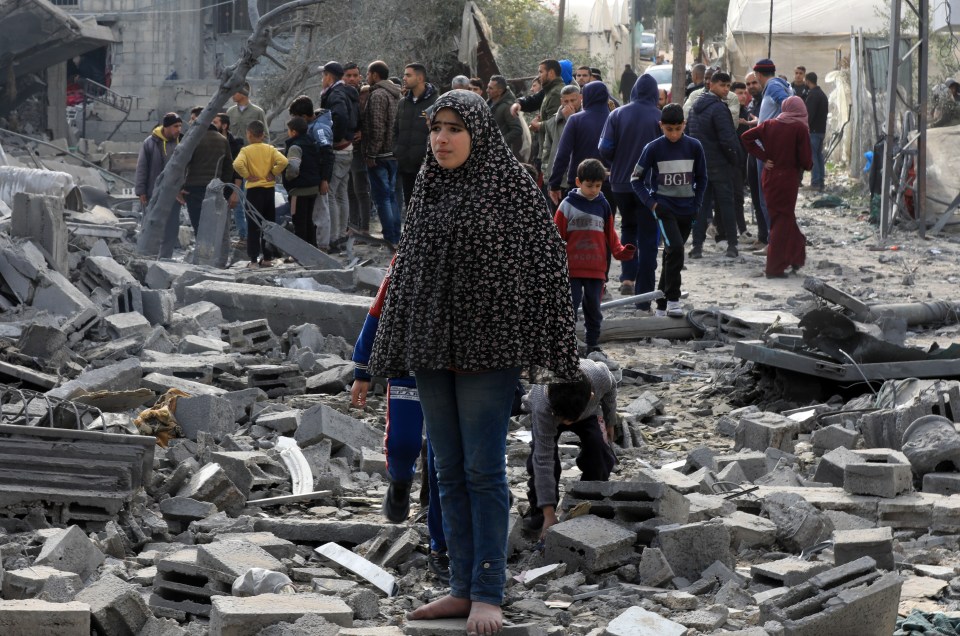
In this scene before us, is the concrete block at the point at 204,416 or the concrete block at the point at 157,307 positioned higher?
the concrete block at the point at 157,307

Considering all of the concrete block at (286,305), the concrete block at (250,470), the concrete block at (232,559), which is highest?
the concrete block at (286,305)

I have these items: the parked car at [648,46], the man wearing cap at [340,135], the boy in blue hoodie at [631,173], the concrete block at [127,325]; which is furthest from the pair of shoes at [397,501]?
the parked car at [648,46]

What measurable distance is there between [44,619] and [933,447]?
414 cm

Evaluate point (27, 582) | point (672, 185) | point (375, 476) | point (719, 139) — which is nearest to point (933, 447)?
point (375, 476)

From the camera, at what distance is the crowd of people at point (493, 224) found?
3932mm

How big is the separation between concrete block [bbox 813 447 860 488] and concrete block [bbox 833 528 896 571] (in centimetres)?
124

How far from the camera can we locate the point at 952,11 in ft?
53.6

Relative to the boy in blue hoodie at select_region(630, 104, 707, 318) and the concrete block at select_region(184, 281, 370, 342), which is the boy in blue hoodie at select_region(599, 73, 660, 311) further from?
the concrete block at select_region(184, 281, 370, 342)

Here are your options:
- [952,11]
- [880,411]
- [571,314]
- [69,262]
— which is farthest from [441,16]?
[571,314]

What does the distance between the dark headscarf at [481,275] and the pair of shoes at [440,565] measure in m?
1.07

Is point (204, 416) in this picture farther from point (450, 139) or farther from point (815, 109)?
point (815, 109)

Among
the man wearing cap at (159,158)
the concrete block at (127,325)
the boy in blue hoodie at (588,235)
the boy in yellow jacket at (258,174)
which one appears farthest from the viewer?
the man wearing cap at (159,158)

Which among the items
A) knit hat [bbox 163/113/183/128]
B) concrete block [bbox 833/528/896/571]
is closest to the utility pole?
knit hat [bbox 163/113/183/128]

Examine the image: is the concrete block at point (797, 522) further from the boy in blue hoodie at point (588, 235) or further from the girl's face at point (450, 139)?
the boy in blue hoodie at point (588, 235)
